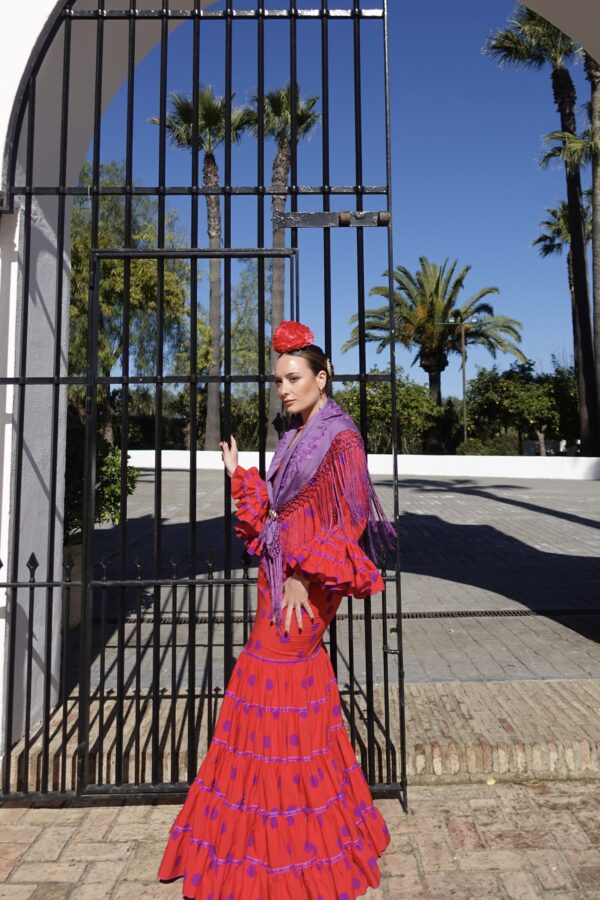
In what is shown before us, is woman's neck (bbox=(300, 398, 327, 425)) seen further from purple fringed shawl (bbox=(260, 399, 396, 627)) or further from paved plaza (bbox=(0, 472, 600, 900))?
paved plaza (bbox=(0, 472, 600, 900))

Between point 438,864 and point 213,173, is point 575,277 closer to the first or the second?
point 213,173

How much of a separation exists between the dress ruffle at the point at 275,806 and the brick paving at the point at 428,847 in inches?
8.3

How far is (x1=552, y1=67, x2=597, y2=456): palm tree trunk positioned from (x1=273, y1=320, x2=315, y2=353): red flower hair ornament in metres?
22.7

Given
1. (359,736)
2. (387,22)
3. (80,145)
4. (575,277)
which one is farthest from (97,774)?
(575,277)

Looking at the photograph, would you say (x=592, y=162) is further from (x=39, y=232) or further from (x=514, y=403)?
(x=39, y=232)

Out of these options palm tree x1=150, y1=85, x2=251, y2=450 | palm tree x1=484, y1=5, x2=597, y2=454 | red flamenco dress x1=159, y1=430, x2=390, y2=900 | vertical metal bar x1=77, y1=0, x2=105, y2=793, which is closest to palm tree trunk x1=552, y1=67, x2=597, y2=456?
palm tree x1=484, y1=5, x2=597, y2=454

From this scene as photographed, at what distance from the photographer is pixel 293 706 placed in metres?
2.20

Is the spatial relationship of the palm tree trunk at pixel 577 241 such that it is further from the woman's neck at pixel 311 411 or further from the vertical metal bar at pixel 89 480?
the woman's neck at pixel 311 411

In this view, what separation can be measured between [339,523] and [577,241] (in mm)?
23121

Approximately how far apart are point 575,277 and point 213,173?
1466 centimetres

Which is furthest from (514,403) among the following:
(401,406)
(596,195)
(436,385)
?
(596,195)

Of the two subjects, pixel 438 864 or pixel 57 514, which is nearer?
pixel 438 864

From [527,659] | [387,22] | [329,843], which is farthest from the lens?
[527,659]

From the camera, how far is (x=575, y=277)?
2273cm
